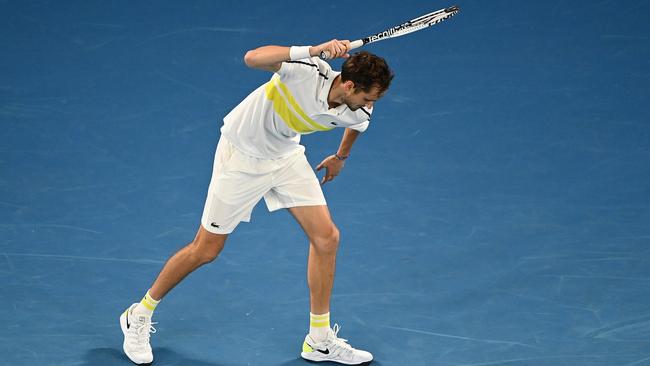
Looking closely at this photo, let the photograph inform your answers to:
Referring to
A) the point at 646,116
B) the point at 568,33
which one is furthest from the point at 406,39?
the point at 646,116

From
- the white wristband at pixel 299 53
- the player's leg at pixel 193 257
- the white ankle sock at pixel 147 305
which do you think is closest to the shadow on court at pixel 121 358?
the white ankle sock at pixel 147 305

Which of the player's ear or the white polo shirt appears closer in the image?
the player's ear

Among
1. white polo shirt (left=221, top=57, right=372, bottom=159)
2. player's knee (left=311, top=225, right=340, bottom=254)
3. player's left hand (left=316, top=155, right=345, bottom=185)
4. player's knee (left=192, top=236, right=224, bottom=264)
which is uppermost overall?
white polo shirt (left=221, top=57, right=372, bottom=159)

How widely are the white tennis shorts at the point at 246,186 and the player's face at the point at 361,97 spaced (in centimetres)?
55

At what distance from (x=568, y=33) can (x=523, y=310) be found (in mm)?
3889

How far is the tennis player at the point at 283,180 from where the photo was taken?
591 centimetres

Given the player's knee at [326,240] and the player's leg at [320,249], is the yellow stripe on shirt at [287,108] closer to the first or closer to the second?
the player's leg at [320,249]

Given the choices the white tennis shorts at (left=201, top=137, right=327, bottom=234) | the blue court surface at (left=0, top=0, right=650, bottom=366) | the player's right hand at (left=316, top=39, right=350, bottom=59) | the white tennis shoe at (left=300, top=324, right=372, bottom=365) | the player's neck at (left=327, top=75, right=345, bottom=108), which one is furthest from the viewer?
the blue court surface at (left=0, top=0, right=650, bottom=366)

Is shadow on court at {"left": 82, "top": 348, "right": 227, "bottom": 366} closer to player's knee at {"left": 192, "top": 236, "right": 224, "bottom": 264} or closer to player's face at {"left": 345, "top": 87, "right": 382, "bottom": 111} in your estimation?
player's knee at {"left": 192, "top": 236, "right": 224, "bottom": 264}

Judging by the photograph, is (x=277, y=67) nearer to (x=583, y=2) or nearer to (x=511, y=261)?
(x=511, y=261)

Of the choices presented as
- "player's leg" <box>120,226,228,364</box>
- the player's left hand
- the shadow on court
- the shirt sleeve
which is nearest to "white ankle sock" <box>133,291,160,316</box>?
"player's leg" <box>120,226,228,364</box>

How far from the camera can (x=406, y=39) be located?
32.5 ft

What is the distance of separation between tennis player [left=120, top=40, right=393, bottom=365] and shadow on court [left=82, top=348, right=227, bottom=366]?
0.07 m

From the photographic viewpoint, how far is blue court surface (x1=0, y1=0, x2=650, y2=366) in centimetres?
656
